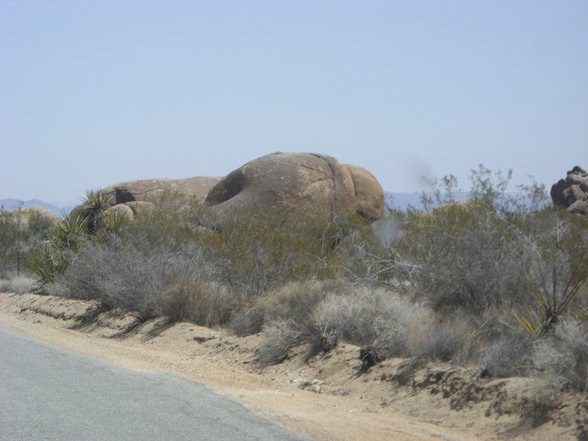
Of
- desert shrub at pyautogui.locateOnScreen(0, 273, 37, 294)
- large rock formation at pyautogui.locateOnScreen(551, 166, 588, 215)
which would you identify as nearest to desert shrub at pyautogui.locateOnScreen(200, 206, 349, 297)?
desert shrub at pyautogui.locateOnScreen(0, 273, 37, 294)

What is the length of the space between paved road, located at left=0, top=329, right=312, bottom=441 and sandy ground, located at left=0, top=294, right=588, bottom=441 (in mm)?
492

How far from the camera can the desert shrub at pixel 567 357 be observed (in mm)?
9422

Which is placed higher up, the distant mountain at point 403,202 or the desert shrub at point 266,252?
the distant mountain at point 403,202

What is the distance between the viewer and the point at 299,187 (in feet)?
93.1

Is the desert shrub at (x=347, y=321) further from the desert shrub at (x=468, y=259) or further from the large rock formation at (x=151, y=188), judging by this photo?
the large rock formation at (x=151, y=188)

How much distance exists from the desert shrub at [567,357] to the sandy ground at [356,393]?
0.18 m

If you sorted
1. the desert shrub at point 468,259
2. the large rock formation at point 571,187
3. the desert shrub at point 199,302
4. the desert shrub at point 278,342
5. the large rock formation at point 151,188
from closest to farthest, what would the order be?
the desert shrub at point 468,259
the desert shrub at point 278,342
the desert shrub at point 199,302
the large rock formation at point 151,188
the large rock formation at point 571,187

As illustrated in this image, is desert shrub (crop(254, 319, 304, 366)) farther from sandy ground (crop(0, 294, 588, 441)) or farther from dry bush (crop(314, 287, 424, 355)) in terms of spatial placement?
dry bush (crop(314, 287, 424, 355))

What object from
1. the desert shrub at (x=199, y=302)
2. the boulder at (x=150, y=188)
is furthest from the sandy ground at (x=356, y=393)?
the boulder at (x=150, y=188)

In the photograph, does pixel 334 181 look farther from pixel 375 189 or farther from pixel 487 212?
pixel 487 212

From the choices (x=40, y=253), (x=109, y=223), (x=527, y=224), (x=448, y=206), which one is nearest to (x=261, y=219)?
(x=109, y=223)

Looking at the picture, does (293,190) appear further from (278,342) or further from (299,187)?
(278,342)

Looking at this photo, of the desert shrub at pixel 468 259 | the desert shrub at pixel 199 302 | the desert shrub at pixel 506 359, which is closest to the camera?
the desert shrub at pixel 506 359

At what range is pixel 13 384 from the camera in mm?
11992
